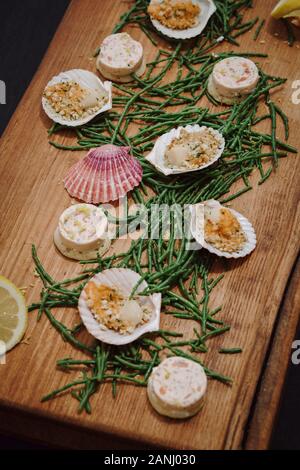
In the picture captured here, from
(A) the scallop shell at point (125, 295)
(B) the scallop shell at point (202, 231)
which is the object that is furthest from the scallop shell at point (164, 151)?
(A) the scallop shell at point (125, 295)

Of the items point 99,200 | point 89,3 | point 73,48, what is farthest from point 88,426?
point 89,3

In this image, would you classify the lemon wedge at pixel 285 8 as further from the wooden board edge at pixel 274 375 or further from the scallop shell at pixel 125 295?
the scallop shell at pixel 125 295

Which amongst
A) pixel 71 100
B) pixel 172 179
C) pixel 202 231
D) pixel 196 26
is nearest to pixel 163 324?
pixel 202 231

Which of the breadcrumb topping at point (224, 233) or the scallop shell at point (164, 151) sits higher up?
the scallop shell at point (164, 151)

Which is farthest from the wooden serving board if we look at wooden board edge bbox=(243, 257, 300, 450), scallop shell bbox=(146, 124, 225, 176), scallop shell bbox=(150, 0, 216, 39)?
scallop shell bbox=(150, 0, 216, 39)

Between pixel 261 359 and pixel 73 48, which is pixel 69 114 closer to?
pixel 73 48

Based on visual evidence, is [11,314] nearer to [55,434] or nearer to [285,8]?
[55,434]
